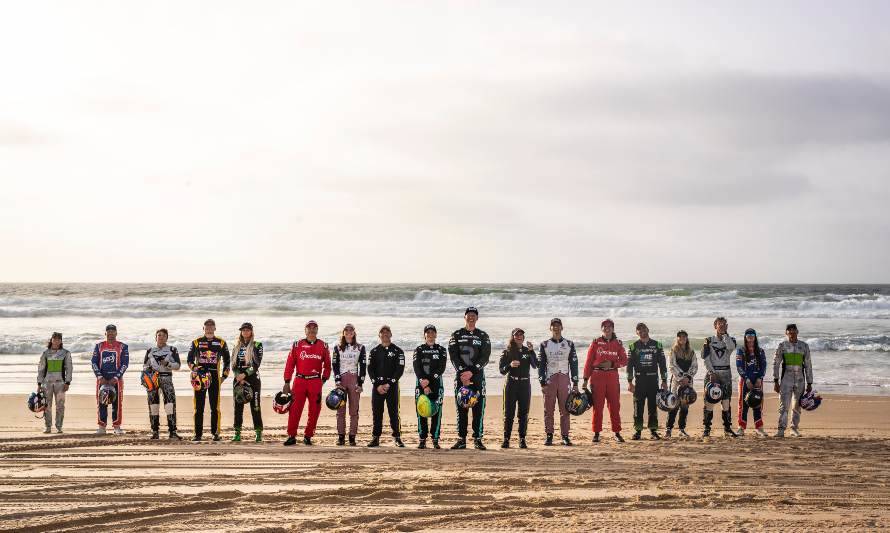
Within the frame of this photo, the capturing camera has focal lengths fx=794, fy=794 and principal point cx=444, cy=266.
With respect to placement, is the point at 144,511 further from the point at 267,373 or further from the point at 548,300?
the point at 548,300

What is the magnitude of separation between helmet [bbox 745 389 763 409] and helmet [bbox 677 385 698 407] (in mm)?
958

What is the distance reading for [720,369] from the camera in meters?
12.5

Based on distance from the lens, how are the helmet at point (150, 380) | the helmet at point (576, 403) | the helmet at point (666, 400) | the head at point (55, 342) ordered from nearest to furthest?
the helmet at point (576, 403), the helmet at point (150, 380), the helmet at point (666, 400), the head at point (55, 342)

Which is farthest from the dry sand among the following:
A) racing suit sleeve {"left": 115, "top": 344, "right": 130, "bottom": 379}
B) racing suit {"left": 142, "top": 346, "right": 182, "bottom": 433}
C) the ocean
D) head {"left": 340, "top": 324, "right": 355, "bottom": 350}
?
the ocean

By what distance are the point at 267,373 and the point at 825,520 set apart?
1430 cm

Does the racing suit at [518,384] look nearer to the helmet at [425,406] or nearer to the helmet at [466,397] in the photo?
the helmet at [466,397]

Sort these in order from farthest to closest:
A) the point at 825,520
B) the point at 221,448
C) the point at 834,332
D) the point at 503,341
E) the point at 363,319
Result: the point at 363,319 < the point at 834,332 < the point at 503,341 < the point at 221,448 < the point at 825,520

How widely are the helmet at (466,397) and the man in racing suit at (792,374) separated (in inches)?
200

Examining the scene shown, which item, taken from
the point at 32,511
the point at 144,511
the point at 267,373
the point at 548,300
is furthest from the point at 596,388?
the point at 548,300

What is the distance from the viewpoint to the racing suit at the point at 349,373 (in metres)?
11.5

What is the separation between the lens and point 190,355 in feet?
38.3

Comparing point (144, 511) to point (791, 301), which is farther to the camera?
point (791, 301)

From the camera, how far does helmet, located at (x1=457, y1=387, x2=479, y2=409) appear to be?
10945 millimetres

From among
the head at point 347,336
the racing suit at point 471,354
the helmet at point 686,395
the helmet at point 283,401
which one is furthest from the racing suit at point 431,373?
the helmet at point 686,395
